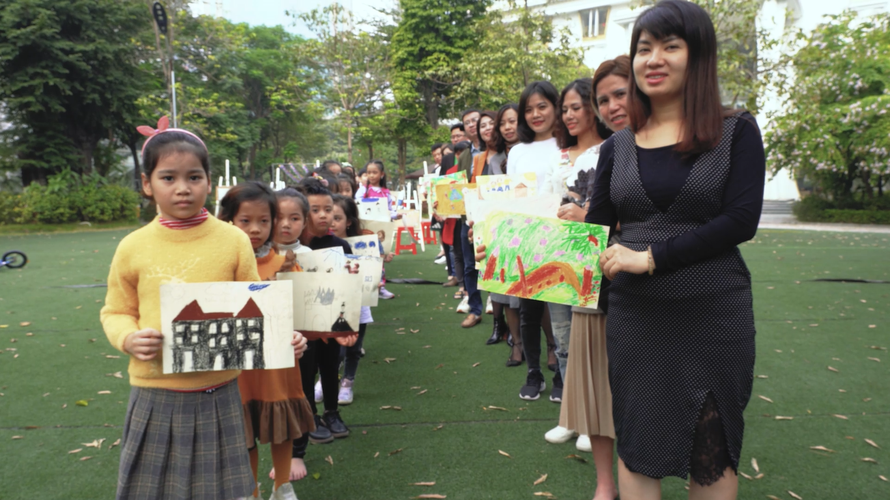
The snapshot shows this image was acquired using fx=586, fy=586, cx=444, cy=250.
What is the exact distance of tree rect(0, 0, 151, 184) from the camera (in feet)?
63.8

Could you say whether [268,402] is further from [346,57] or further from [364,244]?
[346,57]

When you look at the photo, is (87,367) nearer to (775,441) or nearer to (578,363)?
(578,363)

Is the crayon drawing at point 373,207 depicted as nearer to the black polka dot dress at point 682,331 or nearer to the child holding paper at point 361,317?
the child holding paper at point 361,317

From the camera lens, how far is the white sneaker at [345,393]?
12.9 feet

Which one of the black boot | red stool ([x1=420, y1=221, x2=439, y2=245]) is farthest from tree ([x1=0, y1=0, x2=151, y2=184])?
the black boot

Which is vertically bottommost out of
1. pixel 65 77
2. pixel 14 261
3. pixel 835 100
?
pixel 14 261

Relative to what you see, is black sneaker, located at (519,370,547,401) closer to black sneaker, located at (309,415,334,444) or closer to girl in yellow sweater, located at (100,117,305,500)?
black sneaker, located at (309,415,334,444)

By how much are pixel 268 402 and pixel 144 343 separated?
84cm

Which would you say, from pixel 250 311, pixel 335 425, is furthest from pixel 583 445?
pixel 250 311

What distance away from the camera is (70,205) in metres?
19.1

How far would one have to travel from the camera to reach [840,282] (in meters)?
8.05

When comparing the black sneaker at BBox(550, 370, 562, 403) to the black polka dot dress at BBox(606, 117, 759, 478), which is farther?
the black sneaker at BBox(550, 370, 562, 403)

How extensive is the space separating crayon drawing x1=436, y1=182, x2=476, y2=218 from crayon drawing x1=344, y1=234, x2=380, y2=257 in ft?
5.63

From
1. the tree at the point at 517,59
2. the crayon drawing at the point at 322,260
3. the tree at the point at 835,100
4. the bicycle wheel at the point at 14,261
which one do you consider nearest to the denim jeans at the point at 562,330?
the crayon drawing at the point at 322,260
